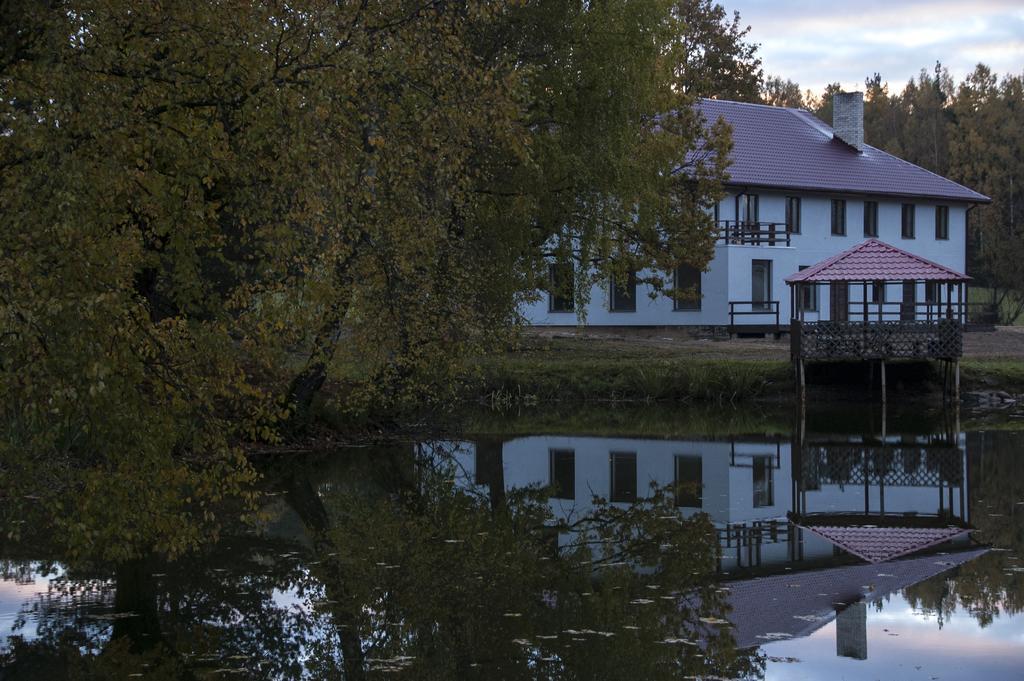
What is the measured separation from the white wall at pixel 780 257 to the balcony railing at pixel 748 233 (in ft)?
1.18

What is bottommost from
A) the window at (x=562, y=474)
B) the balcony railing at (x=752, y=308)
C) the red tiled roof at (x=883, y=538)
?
the window at (x=562, y=474)

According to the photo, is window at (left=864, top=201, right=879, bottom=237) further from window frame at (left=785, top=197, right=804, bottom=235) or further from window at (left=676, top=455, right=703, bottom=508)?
window at (left=676, top=455, right=703, bottom=508)

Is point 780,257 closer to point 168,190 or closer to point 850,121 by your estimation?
point 850,121

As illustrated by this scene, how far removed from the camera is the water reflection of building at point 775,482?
1365 centimetres

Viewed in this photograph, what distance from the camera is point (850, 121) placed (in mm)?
53312

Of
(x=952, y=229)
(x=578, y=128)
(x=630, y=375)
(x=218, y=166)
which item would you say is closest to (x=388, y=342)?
(x=578, y=128)

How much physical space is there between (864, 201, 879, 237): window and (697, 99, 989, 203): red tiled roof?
37.7 inches

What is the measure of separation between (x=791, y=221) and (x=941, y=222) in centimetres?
826

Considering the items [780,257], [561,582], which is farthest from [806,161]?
[561,582]

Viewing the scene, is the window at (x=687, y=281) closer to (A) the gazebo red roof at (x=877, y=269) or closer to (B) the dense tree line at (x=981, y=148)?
(A) the gazebo red roof at (x=877, y=269)

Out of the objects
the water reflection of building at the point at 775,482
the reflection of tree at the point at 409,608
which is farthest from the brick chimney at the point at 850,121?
the reflection of tree at the point at 409,608

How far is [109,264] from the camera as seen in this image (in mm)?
9594

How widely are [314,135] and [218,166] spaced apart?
0.87 metres

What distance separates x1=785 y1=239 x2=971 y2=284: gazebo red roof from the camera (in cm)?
3341
